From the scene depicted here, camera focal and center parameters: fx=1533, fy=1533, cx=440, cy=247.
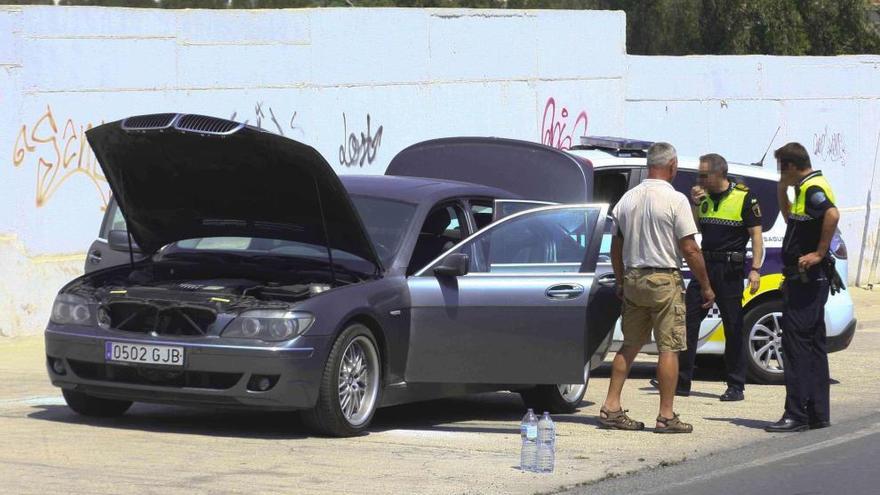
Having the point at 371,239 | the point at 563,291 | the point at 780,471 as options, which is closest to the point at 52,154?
the point at 371,239

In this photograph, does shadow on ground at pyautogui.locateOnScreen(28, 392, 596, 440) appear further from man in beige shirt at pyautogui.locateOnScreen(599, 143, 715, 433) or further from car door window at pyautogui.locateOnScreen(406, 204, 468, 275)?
car door window at pyautogui.locateOnScreen(406, 204, 468, 275)

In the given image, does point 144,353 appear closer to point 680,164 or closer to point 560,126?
point 680,164

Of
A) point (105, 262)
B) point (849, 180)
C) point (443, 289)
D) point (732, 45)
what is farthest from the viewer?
point (732, 45)

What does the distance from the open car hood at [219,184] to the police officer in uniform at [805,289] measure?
277 centimetres

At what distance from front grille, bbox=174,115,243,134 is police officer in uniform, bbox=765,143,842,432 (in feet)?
12.3

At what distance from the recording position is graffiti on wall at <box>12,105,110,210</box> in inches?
567

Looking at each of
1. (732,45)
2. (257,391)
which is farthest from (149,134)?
(732,45)

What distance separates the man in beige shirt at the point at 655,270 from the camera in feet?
32.0

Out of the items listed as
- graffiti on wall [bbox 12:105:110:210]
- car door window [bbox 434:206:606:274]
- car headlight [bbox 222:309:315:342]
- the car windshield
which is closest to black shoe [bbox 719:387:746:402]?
car door window [bbox 434:206:606:274]

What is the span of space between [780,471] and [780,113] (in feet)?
48.9

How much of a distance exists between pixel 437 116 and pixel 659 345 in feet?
29.7

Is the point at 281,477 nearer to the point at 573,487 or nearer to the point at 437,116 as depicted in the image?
the point at 573,487

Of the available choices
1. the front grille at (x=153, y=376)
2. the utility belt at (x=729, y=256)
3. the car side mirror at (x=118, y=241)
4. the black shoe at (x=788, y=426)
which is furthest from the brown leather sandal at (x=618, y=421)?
the car side mirror at (x=118, y=241)

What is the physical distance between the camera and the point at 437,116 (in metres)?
18.5
